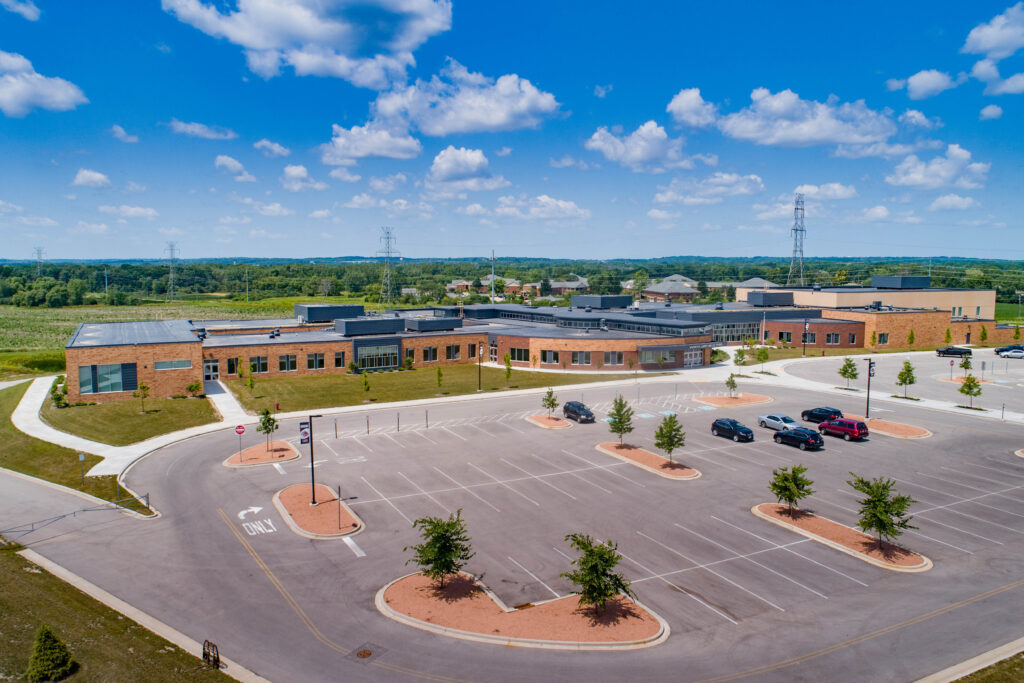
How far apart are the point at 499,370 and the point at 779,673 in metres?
62.0

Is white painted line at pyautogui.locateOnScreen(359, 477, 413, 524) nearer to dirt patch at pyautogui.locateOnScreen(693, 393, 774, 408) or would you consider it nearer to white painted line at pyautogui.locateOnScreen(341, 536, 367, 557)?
white painted line at pyautogui.locateOnScreen(341, 536, 367, 557)

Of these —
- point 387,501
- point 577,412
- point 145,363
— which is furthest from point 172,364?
point 577,412

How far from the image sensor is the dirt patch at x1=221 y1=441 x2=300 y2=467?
1608 inches

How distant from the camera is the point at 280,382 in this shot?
69.9m

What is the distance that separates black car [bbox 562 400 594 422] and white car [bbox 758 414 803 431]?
13.9 metres

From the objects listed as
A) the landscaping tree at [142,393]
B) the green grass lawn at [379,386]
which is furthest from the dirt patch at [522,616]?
the landscaping tree at [142,393]

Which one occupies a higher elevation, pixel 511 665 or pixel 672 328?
pixel 672 328

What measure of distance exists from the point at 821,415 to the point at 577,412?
2032 cm

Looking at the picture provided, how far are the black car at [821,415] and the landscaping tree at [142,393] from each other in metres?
57.3

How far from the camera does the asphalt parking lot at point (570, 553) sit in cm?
2030

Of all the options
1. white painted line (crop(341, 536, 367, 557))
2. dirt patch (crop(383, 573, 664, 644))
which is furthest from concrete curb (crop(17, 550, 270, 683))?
white painted line (crop(341, 536, 367, 557))

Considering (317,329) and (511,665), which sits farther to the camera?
(317,329)

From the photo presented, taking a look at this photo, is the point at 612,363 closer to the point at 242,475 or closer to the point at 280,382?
the point at 280,382

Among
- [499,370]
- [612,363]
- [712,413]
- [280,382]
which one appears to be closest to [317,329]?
[280,382]
